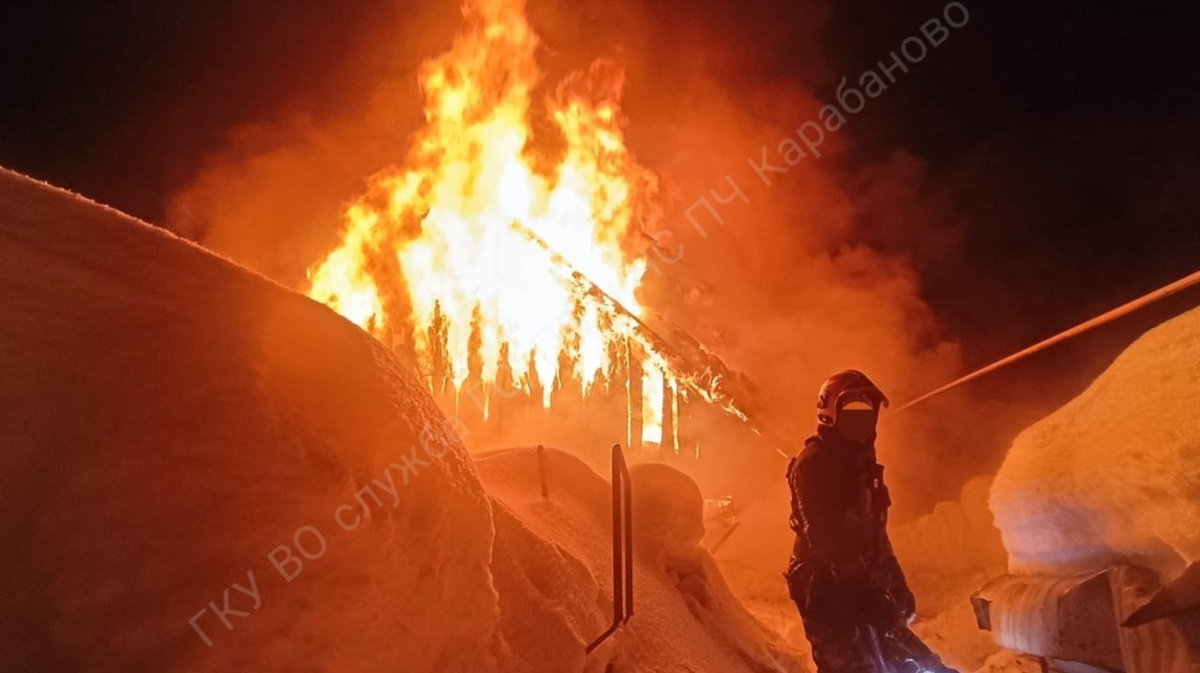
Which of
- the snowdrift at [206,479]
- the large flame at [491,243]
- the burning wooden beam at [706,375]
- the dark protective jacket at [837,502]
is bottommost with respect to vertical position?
the snowdrift at [206,479]

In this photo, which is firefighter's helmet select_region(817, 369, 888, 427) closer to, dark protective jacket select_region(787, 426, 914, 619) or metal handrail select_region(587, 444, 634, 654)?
dark protective jacket select_region(787, 426, 914, 619)

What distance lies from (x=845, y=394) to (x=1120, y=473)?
95.3 inches

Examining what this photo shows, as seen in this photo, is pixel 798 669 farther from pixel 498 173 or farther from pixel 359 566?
pixel 498 173

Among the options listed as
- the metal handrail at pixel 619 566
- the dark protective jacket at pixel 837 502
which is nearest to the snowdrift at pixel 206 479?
the metal handrail at pixel 619 566

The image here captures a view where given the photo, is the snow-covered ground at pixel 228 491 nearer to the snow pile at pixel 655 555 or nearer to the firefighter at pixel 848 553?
the snow pile at pixel 655 555

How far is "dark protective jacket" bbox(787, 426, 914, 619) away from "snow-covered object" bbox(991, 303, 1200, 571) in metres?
1.94

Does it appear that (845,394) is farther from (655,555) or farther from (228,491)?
(228,491)

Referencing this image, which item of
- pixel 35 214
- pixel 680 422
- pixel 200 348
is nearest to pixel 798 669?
pixel 200 348

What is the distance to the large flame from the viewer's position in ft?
58.2

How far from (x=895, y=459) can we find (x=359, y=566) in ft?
56.6

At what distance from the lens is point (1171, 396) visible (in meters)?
5.03

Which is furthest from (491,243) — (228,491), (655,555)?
(228,491)

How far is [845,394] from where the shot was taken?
4551mm

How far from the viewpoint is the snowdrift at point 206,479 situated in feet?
7.86
